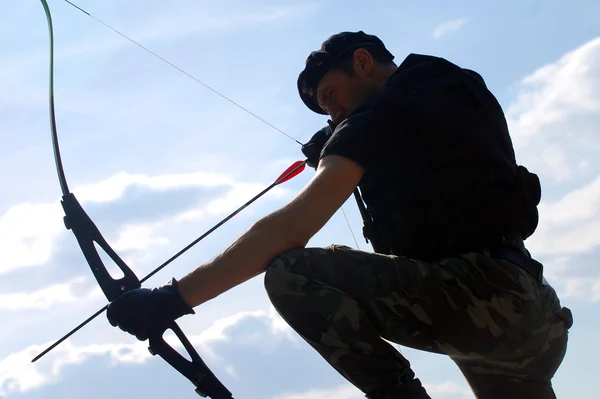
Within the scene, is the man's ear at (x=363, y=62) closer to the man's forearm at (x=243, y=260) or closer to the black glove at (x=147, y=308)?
the man's forearm at (x=243, y=260)

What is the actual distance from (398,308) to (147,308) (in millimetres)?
1277

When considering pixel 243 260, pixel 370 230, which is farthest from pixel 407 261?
pixel 243 260

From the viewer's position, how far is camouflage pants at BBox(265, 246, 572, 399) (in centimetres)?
390

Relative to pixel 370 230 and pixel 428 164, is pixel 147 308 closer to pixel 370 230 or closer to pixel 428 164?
pixel 370 230

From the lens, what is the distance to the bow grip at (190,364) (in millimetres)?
4395

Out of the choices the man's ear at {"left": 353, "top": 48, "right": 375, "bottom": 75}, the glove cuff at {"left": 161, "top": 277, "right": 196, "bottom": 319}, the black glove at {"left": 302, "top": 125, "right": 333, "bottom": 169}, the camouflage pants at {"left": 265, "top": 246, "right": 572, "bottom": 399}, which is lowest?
the camouflage pants at {"left": 265, "top": 246, "right": 572, "bottom": 399}

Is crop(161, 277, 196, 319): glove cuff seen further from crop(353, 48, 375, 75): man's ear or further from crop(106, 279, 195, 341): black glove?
crop(353, 48, 375, 75): man's ear

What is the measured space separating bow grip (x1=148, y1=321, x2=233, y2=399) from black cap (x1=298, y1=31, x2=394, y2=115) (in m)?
1.71

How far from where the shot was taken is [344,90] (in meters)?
5.00

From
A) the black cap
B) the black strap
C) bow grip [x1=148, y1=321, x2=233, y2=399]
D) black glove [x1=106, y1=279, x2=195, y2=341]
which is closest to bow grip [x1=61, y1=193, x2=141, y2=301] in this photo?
bow grip [x1=148, y1=321, x2=233, y2=399]

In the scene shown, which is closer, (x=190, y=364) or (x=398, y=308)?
(x=398, y=308)

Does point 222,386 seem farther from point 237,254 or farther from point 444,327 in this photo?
point 444,327

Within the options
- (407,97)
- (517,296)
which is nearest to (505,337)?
(517,296)

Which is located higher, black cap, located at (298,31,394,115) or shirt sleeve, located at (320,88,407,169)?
black cap, located at (298,31,394,115)
